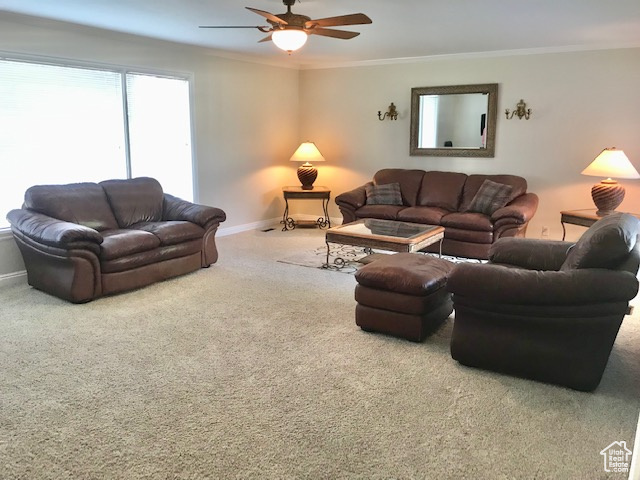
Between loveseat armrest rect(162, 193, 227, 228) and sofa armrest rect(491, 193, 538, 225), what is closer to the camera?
loveseat armrest rect(162, 193, 227, 228)

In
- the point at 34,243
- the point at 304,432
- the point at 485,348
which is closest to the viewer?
the point at 304,432

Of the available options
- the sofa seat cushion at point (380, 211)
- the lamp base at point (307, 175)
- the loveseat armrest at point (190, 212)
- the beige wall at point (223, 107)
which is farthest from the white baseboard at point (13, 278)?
the lamp base at point (307, 175)

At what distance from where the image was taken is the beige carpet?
2152 millimetres

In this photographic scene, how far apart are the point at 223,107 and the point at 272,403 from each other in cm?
498

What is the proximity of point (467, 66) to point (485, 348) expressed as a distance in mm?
4594

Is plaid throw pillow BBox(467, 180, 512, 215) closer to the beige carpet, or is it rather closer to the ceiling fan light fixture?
the beige carpet

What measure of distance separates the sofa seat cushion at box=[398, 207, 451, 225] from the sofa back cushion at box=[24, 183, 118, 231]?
316 centimetres

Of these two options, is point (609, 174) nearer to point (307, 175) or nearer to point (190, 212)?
point (307, 175)

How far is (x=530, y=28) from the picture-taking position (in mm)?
4809

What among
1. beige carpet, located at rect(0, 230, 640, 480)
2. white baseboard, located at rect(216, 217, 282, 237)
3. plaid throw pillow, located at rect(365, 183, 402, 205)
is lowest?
beige carpet, located at rect(0, 230, 640, 480)

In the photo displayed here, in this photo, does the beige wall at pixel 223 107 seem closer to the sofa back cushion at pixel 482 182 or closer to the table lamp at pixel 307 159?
the table lamp at pixel 307 159

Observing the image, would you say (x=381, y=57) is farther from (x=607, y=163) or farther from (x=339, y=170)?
(x=607, y=163)

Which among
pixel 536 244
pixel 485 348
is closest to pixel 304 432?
pixel 485 348

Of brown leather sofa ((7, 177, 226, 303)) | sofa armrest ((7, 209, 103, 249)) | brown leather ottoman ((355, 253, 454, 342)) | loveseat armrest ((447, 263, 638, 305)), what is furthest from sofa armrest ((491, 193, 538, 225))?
sofa armrest ((7, 209, 103, 249))
